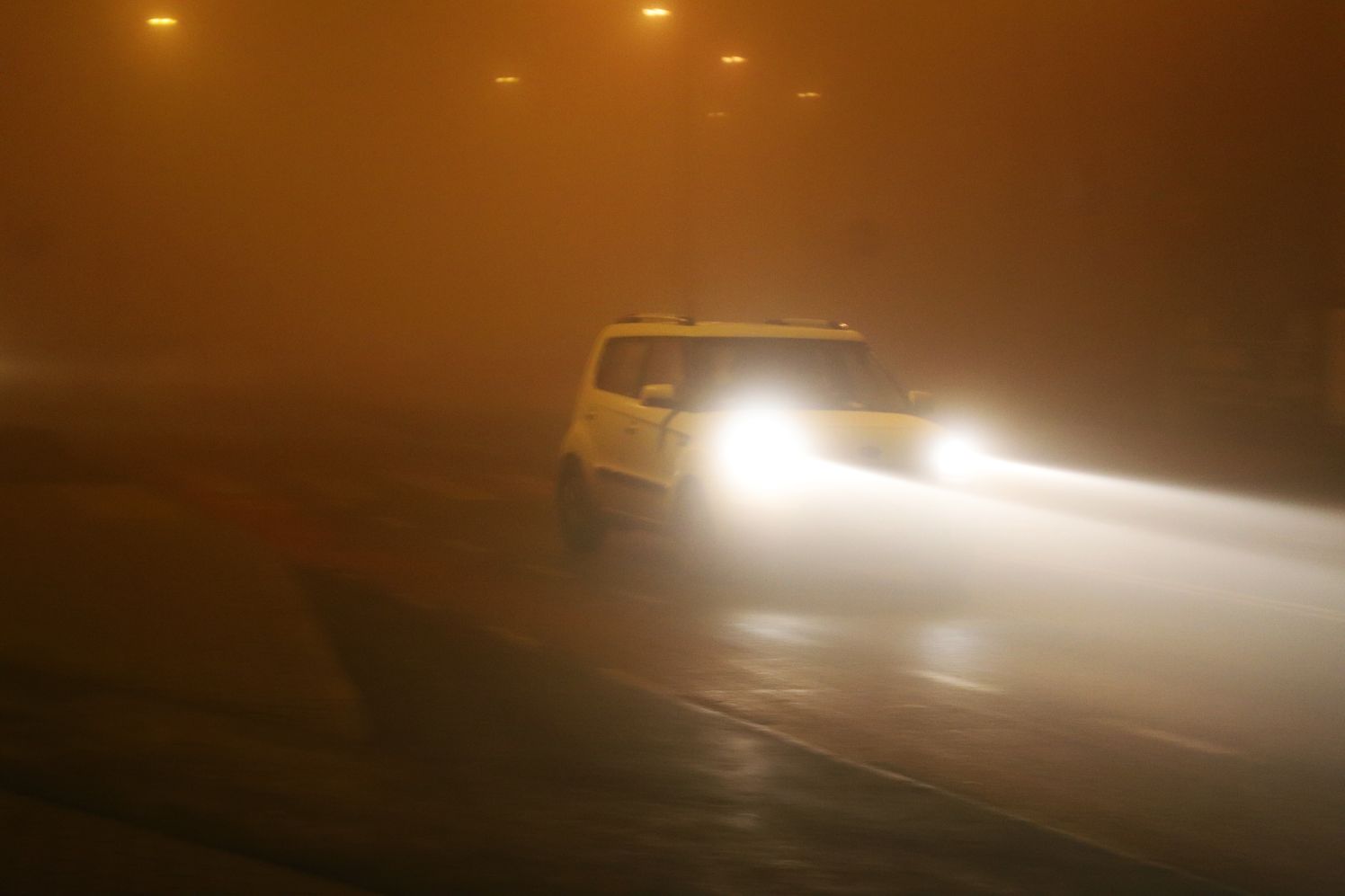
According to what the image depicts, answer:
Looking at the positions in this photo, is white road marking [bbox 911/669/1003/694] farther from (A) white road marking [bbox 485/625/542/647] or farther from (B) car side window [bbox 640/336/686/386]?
(B) car side window [bbox 640/336/686/386]

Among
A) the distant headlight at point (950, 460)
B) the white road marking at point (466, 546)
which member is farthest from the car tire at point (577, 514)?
the distant headlight at point (950, 460)

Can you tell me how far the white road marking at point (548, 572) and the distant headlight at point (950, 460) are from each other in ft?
8.28

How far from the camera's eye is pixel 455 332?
6225 cm

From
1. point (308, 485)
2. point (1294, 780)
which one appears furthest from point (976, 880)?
point (308, 485)

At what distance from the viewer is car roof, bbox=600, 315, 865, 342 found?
13016mm

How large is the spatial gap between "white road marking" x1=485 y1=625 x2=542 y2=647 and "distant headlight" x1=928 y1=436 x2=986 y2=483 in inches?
134

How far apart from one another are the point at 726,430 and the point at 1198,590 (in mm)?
→ 3515

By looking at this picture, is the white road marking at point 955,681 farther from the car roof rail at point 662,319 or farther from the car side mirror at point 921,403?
the car roof rail at point 662,319

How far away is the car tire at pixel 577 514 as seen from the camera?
13.5m

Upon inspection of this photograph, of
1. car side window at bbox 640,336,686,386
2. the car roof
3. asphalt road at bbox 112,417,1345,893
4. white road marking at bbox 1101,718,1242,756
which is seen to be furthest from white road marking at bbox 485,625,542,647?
the car roof

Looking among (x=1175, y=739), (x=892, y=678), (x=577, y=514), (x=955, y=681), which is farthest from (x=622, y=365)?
(x=1175, y=739)

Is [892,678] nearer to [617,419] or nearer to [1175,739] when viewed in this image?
[1175,739]

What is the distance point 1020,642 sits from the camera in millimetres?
9992

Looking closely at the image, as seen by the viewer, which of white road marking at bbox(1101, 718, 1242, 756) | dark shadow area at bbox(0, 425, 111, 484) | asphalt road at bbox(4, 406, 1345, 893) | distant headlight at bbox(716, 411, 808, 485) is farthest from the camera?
dark shadow area at bbox(0, 425, 111, 484)
